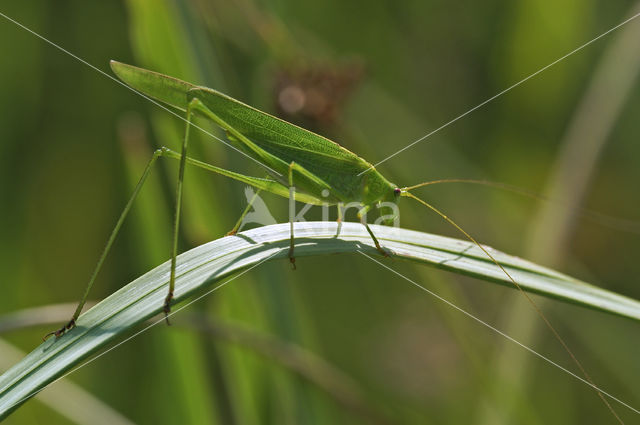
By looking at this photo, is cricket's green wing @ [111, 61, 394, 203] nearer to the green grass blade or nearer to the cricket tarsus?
the green grass blade

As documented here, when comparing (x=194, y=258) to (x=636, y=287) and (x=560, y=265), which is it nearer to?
(x=560, y=265)

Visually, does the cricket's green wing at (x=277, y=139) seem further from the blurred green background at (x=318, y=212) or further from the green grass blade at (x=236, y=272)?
the blurred green background at (x=318, y=212)

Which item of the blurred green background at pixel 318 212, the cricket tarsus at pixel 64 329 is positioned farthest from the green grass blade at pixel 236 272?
the blurred green background at pixel 318 212

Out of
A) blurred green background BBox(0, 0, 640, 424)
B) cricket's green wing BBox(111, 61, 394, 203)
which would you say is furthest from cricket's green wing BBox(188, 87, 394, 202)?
blurred green background BBox(0, 0, 640, 424)

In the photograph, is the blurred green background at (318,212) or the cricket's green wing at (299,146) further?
the blurred green background at (318,212)

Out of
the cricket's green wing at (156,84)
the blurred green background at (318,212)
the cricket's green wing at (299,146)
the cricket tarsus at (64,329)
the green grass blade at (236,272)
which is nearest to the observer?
the green grass blade at (236,272)

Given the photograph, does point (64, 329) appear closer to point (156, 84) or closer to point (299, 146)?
point (156, 84)

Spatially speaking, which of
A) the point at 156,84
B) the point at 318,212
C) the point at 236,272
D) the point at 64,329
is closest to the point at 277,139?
the point at 156,84
